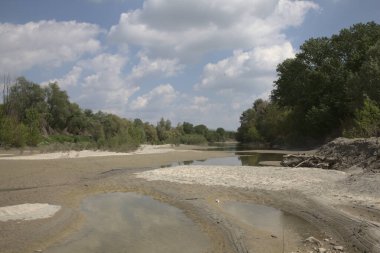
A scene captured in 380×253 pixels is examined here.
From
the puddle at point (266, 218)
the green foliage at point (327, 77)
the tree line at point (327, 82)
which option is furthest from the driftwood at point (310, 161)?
the green foliage at point (327, 77)

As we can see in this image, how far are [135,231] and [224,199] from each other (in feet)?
19.1

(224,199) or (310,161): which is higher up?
(310,161)

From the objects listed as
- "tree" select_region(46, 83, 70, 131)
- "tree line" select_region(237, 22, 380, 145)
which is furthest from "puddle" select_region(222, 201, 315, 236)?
"tree" select_region(46, 83, 70, 131)

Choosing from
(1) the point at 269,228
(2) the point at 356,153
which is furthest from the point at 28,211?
(2) the point at 356,153

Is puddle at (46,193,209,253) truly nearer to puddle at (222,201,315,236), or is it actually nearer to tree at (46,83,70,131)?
puddle at (222,201,315,236)

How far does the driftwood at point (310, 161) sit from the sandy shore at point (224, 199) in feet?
14.6

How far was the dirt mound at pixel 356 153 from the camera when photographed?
74.7 feet

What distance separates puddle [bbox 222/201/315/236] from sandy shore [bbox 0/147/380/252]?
336 mm

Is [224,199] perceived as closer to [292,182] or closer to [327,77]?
[292,182]

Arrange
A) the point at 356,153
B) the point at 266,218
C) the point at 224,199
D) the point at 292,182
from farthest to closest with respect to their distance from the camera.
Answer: the point at 356,153 < the point at 292,182 < the point at 224,199 < the point at 266,218

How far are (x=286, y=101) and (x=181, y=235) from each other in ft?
205

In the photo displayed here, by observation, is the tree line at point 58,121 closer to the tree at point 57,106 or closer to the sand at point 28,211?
the tree at point 57,106

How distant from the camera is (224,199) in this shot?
653 inches

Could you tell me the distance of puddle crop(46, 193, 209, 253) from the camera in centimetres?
1017
